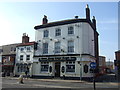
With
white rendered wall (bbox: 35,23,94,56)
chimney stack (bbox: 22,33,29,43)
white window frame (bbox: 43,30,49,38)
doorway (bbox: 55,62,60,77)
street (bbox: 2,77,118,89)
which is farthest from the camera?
chimney stack (bbox: 22,33,29,43)

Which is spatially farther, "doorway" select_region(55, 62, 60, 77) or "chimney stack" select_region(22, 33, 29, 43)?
"chimney stack" select_region(22, 33, 29, 43)

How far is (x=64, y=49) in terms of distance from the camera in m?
31.2

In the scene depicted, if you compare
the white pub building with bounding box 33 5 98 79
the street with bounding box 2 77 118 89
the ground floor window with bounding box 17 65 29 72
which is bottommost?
the street with bounding box 2 77 118 89

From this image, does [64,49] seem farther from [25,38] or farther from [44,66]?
[25,38]

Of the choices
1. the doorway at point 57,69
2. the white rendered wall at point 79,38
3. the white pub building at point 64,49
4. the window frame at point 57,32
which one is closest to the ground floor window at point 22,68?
the white pub building at point 64,49

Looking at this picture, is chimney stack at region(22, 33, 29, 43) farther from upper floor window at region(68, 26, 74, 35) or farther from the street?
the street

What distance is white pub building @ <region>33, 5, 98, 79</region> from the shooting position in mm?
29312

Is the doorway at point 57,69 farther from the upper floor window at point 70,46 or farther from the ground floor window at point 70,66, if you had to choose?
the upper floor window at point 70,46

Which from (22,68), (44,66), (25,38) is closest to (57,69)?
(44,66)

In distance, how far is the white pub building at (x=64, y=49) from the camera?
2931 cm

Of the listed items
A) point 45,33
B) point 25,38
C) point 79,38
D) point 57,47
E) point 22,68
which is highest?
point 45,33

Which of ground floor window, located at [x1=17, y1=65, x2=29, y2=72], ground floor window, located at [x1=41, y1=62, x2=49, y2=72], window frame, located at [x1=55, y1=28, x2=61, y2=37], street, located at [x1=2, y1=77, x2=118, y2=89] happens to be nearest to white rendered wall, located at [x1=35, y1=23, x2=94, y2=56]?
window frame, located at [x1=55, y1=28, x2=61, y2=37]

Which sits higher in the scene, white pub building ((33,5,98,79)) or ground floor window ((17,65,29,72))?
white pub building ((33,5,98,79))

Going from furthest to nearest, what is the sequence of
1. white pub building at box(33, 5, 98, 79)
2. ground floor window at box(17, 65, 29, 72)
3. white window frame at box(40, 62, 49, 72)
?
ground floor window at box(17, 65, 29, 72) < white window frame at box(40, 62, 49, 72) < white pub building at box(33, 5, 98, 79)
